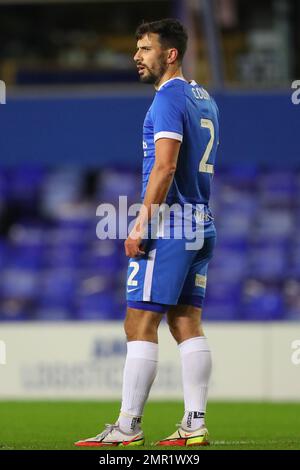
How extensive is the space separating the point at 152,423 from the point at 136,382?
186 centimetres

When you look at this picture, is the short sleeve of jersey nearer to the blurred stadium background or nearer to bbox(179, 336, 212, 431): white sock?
bbox(179, 336, 212, 431): white sock

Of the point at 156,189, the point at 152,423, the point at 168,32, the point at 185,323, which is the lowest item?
the point at 152,423

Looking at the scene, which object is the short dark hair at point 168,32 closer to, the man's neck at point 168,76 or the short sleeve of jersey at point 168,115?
the man's neck at point 168,76

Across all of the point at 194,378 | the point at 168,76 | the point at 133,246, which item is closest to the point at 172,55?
the point at 168,76

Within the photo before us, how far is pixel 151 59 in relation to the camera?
541 cm

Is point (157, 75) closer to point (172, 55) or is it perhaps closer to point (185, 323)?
point (172, 55)

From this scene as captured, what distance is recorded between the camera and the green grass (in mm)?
5594

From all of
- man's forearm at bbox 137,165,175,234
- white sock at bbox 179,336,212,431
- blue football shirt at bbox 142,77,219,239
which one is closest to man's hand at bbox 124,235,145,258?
man's forearm at bbox 137,165,175,234

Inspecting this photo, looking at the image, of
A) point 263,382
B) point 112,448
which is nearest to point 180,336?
point 112,448

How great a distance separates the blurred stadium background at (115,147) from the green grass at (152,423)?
276cm

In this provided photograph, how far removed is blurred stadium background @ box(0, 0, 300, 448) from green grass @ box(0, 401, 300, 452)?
2.76 meters

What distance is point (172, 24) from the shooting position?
212 inches

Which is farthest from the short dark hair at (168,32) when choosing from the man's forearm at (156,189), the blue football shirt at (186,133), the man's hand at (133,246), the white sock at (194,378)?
the white sock at (194,378)

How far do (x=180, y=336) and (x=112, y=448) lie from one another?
663 mm
